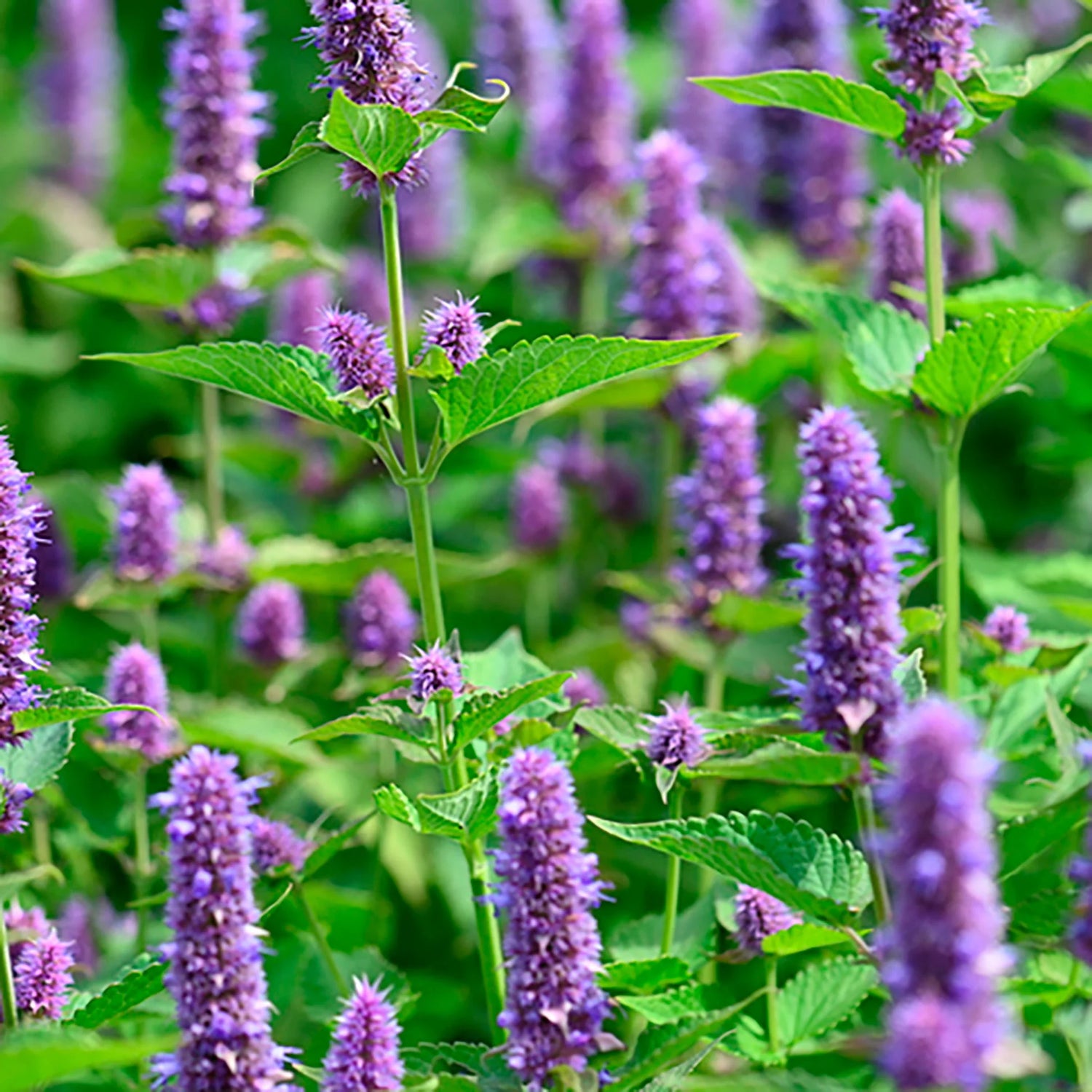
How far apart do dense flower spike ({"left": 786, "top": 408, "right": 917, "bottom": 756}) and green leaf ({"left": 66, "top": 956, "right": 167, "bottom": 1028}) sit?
844mm

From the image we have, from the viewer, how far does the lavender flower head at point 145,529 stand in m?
3.01

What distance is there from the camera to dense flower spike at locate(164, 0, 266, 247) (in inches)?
124

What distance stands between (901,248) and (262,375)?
62.8 inches

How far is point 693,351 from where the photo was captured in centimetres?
191

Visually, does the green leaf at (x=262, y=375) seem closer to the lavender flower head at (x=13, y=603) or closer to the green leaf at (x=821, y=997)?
the lavender flower head at (x=13, y=603)

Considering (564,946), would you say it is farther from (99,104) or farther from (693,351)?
(99,104)

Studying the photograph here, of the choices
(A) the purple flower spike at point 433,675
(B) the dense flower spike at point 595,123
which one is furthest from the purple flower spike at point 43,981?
(B) the dense flower spike at point 595,123

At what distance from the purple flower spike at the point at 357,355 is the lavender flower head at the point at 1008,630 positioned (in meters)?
1.05

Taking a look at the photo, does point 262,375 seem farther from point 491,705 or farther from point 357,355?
point 491,705

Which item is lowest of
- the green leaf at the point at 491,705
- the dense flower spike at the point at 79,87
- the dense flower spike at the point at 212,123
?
the green leaf at the point at 491,705

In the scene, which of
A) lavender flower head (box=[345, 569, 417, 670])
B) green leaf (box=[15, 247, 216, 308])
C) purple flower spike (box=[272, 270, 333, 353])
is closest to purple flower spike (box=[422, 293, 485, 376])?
lavender flower head (box=[345, 569, 417, 670])

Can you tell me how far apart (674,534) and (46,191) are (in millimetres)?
3612

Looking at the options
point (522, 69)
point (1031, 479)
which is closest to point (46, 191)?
point (522, 69)

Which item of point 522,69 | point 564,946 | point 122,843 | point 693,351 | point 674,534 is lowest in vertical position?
point 564,946
